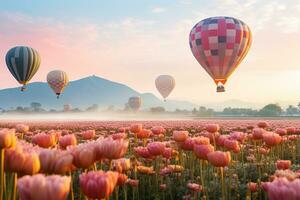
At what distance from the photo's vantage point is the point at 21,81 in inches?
2382

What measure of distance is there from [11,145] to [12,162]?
0.48ft

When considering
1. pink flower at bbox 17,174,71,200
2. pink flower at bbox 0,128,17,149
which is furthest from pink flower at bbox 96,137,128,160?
pink flower at bbox 17,174,71,200

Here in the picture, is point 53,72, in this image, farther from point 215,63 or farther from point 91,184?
point 91,184

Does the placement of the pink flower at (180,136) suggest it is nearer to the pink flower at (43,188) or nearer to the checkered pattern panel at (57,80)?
the pink flower at (43,188)

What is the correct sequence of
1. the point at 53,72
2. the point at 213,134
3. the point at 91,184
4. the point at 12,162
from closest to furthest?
the point at 91,184
the point at 12,162
the point at 213,134
the point at 53,72

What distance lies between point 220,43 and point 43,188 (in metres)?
34.2

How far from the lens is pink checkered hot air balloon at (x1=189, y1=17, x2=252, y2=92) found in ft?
115

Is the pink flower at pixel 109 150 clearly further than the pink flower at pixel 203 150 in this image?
No

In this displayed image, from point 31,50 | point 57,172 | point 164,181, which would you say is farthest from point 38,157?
point 31,50

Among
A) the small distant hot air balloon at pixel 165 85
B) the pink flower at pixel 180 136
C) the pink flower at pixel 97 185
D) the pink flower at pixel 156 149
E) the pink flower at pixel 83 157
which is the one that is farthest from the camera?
the small distant hot air balloon at pixel 165 85

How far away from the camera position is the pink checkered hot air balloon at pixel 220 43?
115ft

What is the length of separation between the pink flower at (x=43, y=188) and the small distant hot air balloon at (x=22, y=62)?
5869cm

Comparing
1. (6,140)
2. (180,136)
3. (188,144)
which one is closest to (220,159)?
(188,144)

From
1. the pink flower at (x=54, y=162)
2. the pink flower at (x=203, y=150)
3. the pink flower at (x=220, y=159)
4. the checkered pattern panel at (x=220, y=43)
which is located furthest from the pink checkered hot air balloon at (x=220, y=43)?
the pink flower at (x=54, y=162)
